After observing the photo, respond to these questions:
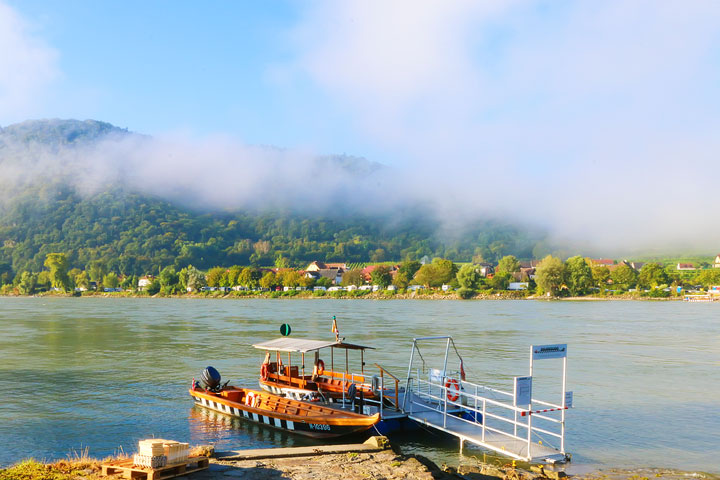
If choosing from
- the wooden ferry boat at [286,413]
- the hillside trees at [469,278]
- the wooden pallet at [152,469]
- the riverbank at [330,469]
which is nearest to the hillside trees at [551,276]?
the hillside trees at [469,278]

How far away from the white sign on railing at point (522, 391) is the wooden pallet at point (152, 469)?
29.7ft

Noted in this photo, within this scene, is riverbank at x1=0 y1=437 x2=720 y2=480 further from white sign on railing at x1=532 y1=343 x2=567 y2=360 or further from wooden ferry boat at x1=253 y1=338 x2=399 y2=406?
wooden ferry boat at x1=253 y1=338 x2=399 y2=406

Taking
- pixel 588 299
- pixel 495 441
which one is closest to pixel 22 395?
pixel 495 441

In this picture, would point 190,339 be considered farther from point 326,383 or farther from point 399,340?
point 326,383

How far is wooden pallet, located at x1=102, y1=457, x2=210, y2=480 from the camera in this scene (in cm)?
1378

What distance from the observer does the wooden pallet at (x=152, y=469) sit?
13781 mm

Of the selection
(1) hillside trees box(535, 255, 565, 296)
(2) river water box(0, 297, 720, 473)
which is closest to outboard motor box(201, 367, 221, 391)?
(2) river water box(0, 297, 720, 473)

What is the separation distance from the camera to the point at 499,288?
7549 inches

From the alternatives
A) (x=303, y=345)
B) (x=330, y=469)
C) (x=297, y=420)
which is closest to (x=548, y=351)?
(x=330, y=469)

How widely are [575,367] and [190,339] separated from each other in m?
35.1

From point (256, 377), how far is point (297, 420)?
44.4ft

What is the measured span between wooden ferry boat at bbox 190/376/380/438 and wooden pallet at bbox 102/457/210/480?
769 cm

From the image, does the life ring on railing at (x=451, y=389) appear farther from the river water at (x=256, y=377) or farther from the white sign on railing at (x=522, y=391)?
the white sign on railing at (x=522, y=391)

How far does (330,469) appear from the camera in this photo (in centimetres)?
1590
